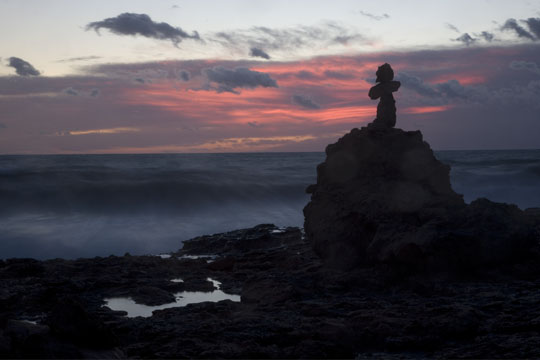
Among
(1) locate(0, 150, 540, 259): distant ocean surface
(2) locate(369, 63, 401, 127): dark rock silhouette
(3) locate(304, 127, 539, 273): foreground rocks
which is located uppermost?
(2) locate(369, 63, 401, 127): dark rock silhouette

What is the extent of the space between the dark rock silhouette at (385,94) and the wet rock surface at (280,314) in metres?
3.69

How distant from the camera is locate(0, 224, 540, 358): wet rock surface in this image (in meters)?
5.15

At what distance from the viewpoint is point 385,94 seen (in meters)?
10.9

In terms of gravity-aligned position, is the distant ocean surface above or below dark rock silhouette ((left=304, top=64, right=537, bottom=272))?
below

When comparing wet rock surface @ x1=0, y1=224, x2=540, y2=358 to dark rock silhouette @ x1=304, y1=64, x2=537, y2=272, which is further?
dark rock silhouette @ x1=304, y1=64, x2=537, y2=272

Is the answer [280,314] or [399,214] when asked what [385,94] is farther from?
[280,314]

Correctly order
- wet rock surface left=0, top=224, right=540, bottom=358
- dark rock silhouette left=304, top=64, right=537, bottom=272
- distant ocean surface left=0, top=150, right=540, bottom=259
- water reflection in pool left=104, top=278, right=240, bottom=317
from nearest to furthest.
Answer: wet rock surface left=0, top=224, right=540, bottom=358 < water reflection in pool left=104, top=278, right=240, bottom=317 < dark rock silhouette left=304, top=64, right=537, bottom=272 < distant ocean surface left=0, top=150, right=540, bottom=259

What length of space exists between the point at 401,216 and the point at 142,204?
23155 millimetres

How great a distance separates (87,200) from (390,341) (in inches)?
1109

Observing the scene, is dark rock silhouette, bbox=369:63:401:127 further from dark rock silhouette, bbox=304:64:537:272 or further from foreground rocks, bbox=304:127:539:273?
foreground rocks, bbox=304:127:539:273

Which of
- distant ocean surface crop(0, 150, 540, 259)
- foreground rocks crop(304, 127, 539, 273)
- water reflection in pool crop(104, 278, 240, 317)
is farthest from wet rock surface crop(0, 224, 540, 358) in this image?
distant ocean surface crop(0, 150, 540, 259)

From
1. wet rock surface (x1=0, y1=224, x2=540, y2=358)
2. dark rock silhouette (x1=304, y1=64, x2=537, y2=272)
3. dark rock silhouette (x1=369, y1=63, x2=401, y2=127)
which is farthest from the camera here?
dark rock silhouette (x1=369, y1=63, x2=401, y2=127)

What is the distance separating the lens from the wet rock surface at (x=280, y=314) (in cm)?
515

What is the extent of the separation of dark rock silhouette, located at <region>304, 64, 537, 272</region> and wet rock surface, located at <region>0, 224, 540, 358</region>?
0.35 metres
